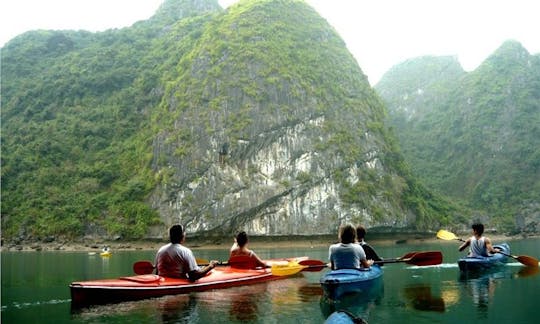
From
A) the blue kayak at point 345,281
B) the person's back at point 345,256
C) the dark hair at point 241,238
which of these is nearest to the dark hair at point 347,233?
the person's back at point 345,256

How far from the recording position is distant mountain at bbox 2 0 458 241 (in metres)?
67.8

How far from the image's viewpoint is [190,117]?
76.8 meters

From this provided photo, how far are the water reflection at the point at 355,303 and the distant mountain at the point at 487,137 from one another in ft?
265

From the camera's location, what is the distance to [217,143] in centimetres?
7250

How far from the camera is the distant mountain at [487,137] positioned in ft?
315

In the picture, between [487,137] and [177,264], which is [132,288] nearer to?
[177,264]

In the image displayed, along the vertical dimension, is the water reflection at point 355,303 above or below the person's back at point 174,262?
below

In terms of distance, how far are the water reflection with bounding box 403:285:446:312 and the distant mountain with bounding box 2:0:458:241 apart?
5053cm

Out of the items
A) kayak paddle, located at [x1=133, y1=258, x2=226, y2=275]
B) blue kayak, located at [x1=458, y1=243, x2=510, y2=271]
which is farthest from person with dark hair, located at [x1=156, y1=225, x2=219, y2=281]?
blue kayak, located at [x1=458, y1=243, x2=510, y2=271]

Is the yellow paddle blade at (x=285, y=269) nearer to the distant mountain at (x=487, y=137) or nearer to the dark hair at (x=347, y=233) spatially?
the dark hair at (x=347, y=233)

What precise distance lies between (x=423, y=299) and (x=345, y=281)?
2.57 metres

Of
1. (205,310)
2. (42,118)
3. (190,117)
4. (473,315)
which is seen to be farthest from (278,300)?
(42,118)

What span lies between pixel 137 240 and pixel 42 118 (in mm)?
37311

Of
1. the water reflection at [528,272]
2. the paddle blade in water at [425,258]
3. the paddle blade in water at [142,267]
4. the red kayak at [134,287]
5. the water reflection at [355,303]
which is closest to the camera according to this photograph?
the water reflection at [355,303]
